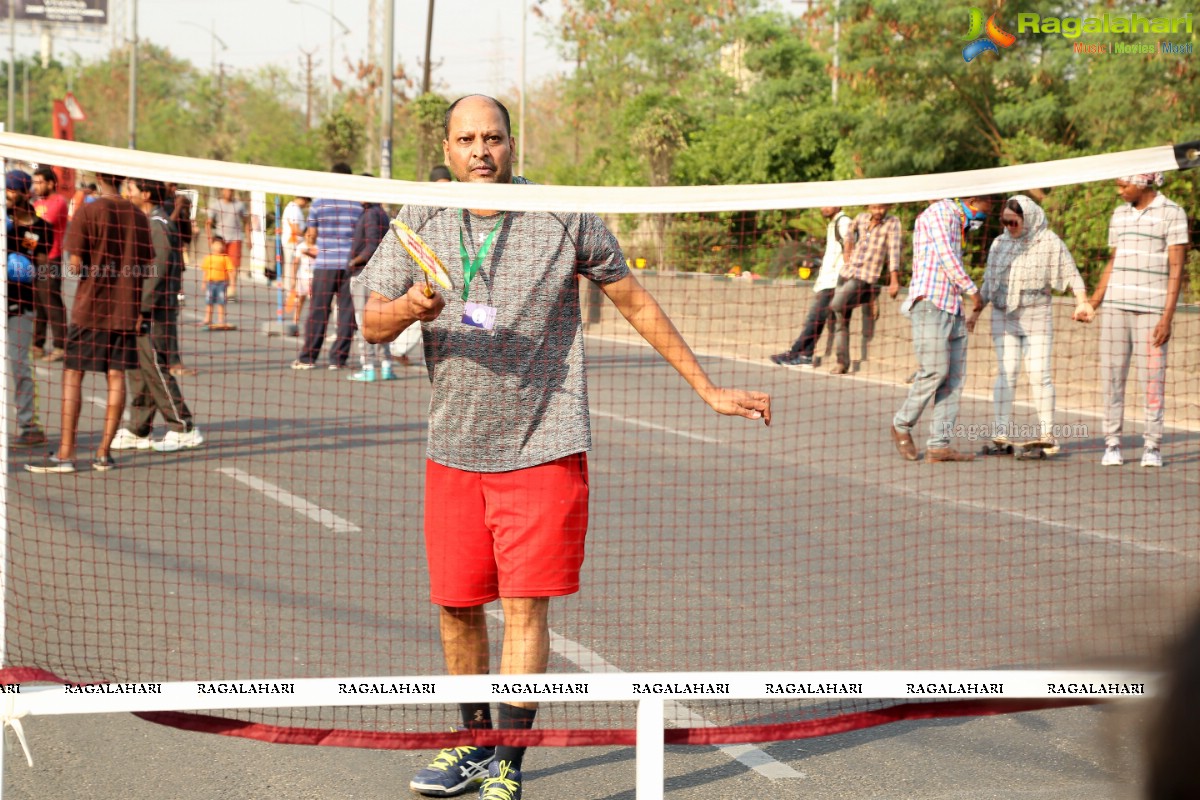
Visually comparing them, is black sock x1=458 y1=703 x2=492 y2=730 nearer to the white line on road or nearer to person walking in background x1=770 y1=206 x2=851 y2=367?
the white line on road

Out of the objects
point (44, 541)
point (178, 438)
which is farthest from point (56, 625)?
point (178, 438)

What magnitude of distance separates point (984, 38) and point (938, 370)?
1217cm

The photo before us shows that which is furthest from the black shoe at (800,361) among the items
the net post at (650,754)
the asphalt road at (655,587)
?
the net post at (650,754)

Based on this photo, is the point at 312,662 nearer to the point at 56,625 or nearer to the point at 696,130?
the point at 56,625

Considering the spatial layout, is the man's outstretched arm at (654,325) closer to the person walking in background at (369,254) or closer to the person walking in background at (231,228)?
the person walking in background at (369,254)

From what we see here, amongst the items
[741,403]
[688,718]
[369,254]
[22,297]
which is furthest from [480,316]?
[369,254]

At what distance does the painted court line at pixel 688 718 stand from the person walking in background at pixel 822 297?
8.84 m

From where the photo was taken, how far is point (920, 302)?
32.9 feet

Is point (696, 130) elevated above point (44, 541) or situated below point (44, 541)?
above

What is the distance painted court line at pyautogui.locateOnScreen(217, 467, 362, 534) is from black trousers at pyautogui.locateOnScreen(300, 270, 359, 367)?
15.5ft

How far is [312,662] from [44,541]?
274 centimetres

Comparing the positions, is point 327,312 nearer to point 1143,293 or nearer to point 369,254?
point 369,254

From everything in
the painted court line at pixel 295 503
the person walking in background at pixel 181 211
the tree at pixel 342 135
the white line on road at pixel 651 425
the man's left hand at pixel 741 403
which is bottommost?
the painted court line at pixel 295 503

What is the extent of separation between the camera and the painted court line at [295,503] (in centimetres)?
773
